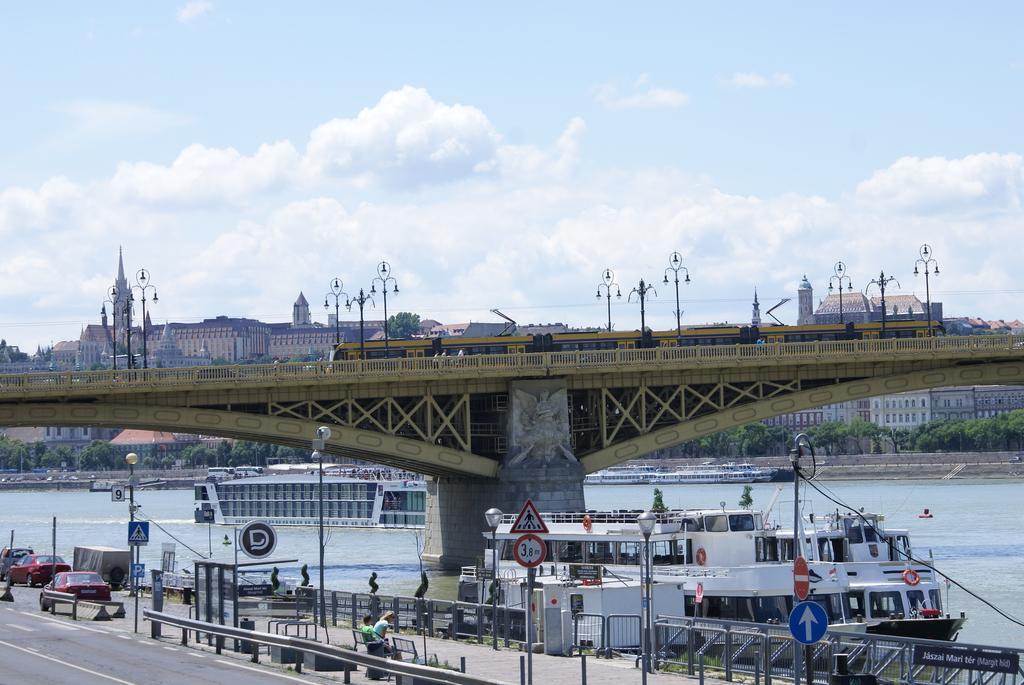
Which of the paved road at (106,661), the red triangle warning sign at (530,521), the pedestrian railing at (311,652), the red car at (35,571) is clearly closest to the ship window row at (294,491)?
the red car at (35,571)

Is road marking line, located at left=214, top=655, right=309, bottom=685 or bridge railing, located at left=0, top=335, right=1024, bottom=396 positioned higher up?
bridge railing, located at left=0, top=335, right=1024, bottom=396

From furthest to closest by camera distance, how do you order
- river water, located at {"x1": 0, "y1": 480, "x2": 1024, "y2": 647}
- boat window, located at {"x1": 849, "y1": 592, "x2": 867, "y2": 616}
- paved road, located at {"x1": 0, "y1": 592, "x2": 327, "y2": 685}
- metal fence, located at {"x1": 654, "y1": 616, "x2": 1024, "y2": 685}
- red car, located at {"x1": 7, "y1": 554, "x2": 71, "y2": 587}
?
river water, located at {"x1": 0, "y1": 480, "x2": 1024, "y2": 647}, red car, located at {"x1": 7, "y1": 554, "x2": 71, "y2": 587}, boat window, located at {"x1": 849, "y1": 592, "x2": 867, "y2": 616}, paved road, located at {"x1": 0, "y1": 592, "x2": 327, "y2": 685}, metal fence, located at {"x1": 654, "y1": 616, "x2": 1024, "y2": 685}

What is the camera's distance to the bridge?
68.4m

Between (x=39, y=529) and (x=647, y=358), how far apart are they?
78153 millimetres

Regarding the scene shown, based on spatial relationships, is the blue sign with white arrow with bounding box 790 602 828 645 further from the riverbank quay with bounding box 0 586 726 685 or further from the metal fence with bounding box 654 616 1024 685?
the riverbank quay with bounding box 0 586 726 685

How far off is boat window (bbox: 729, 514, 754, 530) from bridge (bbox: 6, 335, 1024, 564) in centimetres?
2452

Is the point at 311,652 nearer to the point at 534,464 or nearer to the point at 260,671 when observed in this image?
the point at 260,671

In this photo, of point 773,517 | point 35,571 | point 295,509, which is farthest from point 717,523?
point 295,509

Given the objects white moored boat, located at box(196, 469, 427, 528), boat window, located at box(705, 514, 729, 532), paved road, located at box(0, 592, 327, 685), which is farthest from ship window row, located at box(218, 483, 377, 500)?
paved road, located at box(0, 592, 327, 685)

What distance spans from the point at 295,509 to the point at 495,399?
179 feet

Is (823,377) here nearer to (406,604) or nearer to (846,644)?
(406,604)

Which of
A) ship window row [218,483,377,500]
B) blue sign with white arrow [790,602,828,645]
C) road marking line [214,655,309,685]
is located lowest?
road marking line [214,655,309,685]

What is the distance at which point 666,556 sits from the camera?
48.0m

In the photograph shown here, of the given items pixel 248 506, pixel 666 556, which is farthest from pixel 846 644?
pixel 248 506
